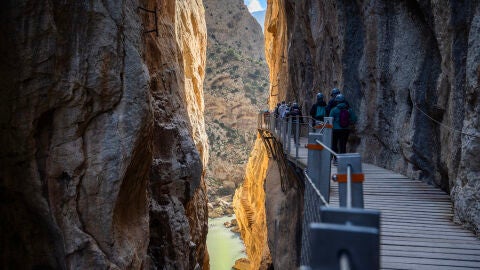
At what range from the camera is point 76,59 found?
6906 mm

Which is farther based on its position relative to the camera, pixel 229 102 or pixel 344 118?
pixel 229 102

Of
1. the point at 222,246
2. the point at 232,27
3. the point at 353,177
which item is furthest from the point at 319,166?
the point at 232,27

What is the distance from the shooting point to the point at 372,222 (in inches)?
55.9

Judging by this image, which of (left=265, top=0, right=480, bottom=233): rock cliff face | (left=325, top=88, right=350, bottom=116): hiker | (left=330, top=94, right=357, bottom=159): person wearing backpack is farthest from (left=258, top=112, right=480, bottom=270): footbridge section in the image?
(left=325, top=88, right=350, bottom=116): hiker

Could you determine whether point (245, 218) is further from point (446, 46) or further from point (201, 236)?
point (446, 46)

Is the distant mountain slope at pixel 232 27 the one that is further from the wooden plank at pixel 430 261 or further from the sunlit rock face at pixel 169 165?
the wooden plank at pixel 430 261

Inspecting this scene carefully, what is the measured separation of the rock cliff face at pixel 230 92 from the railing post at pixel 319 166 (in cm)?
3896

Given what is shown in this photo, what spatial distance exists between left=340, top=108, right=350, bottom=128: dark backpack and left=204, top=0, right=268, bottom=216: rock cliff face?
34663 millimetres

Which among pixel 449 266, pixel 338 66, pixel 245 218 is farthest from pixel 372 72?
pixel 245 218

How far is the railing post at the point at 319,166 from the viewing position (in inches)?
127

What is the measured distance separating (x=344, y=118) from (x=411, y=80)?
1.70 metres

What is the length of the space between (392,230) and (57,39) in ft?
21.1

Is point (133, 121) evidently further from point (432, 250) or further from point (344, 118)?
point (432, 250)

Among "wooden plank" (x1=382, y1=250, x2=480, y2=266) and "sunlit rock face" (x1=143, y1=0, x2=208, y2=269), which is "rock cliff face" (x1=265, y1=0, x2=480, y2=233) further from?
"sunlit rock face" (x1=143, y1=0, x2=208, y2=269)
